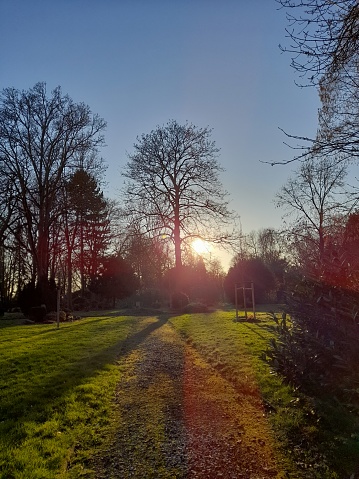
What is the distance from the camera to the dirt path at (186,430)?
3580mm

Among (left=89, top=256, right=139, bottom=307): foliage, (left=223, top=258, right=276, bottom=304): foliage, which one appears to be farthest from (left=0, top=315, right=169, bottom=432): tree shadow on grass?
(left=89, top=256, right=139, bottom=307): foliage

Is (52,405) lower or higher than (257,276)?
lower

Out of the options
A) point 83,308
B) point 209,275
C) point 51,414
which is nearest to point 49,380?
point 51,414

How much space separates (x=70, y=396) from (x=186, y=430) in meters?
2.12

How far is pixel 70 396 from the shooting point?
18.6 feet

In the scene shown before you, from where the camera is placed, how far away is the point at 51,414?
501cm

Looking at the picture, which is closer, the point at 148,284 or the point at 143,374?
the point at 143,374

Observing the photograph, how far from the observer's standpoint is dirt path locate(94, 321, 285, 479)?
11.7 feet

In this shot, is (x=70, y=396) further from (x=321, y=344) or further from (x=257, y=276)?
(x=257, y=276)

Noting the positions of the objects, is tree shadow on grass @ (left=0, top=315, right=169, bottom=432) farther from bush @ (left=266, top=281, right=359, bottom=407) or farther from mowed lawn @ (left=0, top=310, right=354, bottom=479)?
bush @ (left=266, top=281, right=359, bottom=407)

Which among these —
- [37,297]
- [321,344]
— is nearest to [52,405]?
[321,344]

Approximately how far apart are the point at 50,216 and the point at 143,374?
62.4ft

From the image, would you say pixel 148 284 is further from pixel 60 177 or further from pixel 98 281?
pixel 60 177

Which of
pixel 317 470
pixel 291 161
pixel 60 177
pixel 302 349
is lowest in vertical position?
pixel 317 470
